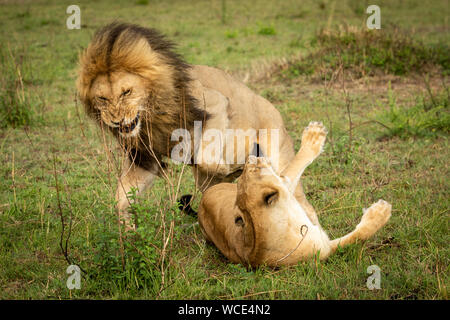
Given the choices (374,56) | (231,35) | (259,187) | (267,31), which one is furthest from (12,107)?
(267,31)

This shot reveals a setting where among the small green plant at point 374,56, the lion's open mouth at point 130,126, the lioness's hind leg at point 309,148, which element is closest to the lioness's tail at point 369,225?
the lioness's hind leg at point 309,148

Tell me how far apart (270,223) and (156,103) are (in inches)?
50.4

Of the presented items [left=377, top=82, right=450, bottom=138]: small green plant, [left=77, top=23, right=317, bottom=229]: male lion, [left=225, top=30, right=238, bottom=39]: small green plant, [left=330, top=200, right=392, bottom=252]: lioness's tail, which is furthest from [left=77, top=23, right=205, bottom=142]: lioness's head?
[left=225, top=30, right=238, bottom=39]: small green plant

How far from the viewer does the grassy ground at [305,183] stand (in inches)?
114

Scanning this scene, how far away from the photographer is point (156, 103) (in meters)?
3.55

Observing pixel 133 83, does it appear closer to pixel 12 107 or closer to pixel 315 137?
pixel 315 137

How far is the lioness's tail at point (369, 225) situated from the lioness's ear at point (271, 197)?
1.97 feet

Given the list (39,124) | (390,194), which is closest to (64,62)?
(39,124)

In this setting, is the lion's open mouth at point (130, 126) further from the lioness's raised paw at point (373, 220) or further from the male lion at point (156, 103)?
the lioness's raised paw at point (373, 220)

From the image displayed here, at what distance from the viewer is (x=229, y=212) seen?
3234mm

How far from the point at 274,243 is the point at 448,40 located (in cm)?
925

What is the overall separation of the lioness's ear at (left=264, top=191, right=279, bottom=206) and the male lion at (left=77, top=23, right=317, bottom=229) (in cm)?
70

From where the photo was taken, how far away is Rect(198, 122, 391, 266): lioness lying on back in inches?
112
